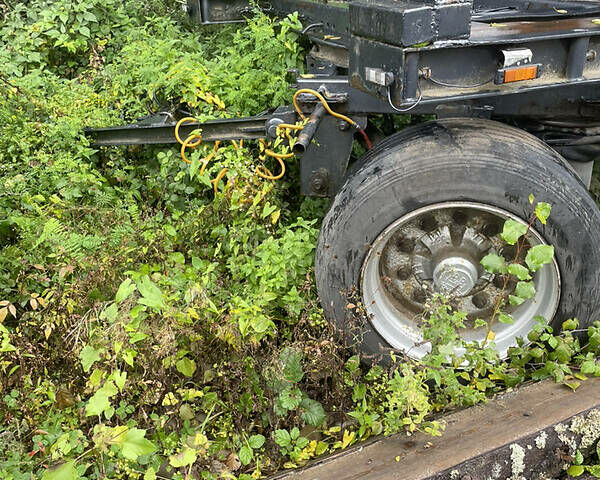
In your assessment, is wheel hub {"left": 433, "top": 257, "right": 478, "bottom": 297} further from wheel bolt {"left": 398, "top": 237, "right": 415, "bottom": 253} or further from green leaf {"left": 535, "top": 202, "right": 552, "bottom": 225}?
green leaf {"left": 535, "top": 202, "right": 552, "bottom": 225}

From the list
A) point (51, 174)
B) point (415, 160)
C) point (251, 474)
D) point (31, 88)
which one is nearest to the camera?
point (251, 474)

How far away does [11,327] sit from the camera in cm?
361

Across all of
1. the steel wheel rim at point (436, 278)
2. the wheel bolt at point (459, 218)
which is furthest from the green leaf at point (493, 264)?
the wheel bolt at point (459, 218)

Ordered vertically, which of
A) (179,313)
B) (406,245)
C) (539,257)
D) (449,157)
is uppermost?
(449,157)

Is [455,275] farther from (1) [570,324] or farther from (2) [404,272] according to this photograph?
(1) [570,324]

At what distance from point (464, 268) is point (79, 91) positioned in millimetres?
3199

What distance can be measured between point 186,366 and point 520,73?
199 cm

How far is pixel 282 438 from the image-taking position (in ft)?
9.44

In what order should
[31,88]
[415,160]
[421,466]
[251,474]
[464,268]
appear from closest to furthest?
[421,466] < [251,474] < [415,160] < [464,268] < [31,88]

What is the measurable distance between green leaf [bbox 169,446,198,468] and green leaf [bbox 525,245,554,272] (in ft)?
5.36

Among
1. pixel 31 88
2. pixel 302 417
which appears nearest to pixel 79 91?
pixel 31 88

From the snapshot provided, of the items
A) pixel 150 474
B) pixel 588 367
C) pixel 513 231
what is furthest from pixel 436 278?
pixel 150 474

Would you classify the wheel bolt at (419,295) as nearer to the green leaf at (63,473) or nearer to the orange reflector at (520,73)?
the orange reflector at (520,73)

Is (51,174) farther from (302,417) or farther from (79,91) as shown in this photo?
(302,417)
